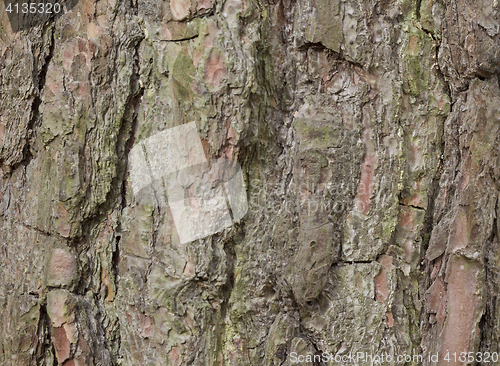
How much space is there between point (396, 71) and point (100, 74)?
72cm

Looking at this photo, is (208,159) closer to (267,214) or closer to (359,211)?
(267,214)

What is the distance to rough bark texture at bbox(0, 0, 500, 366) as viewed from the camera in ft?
3.67

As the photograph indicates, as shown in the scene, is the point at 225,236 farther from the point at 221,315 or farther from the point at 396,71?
the point at 396,71

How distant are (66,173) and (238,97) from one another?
46 centimetres

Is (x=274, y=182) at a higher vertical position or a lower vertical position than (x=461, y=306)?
higher

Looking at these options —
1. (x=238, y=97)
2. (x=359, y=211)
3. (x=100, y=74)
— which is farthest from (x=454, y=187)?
(x=100, y=74)

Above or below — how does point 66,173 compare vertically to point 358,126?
below

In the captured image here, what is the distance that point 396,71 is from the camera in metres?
1.15

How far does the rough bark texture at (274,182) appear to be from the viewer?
1117mm

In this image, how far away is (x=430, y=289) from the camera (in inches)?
45.4

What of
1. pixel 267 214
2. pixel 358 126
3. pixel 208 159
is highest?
pixel 358 126

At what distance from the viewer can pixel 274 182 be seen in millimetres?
1191

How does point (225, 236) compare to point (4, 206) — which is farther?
point (4, 206)

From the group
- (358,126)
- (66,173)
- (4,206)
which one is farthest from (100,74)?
(358,126)
